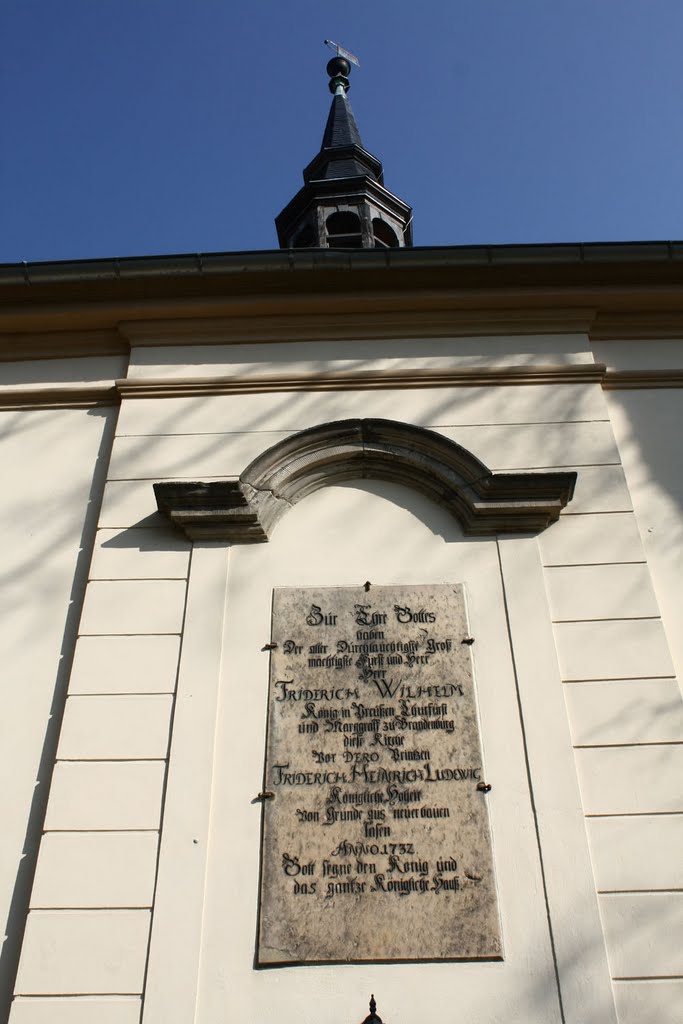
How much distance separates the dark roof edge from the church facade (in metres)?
0.02

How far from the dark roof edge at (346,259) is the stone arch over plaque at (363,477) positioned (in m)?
1.21

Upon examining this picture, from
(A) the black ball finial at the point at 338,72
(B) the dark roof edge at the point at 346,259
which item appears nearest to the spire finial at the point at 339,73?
(A) the black ball finial at the point at 338,72

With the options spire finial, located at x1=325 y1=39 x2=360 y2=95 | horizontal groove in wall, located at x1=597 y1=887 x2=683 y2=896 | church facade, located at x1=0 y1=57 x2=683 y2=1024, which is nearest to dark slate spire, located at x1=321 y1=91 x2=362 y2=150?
spire finial, located at x1=325 y1=39 x2=360 y2=95

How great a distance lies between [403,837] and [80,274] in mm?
3892

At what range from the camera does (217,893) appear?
3.46m

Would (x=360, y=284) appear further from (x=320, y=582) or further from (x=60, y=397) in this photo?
(x=320, y=582)

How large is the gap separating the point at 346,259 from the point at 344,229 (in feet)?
12.0

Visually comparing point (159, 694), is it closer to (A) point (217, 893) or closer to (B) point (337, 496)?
(A) point (217, 893)

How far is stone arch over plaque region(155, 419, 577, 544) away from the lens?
4402mm

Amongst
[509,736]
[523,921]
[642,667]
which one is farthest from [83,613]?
[642,667]

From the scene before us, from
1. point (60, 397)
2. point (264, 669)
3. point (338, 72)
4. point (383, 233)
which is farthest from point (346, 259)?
point (338, 72)

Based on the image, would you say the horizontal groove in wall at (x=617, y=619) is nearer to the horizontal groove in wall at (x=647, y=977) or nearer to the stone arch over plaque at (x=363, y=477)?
the stone arch over plaque at (x=363, y=477)

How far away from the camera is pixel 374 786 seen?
11.9ft

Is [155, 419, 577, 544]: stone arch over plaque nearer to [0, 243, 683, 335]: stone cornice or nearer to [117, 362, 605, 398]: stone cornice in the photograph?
[117, 362, 605, 398]: stone cornice
